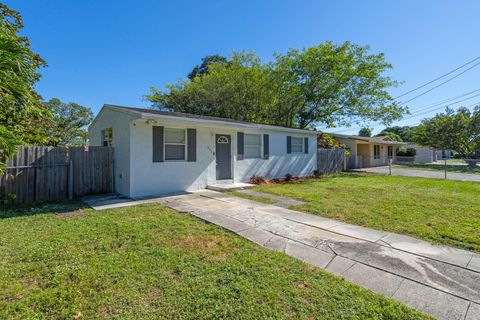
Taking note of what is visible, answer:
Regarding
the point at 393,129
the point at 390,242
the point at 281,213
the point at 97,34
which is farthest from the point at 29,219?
the point at 393,129

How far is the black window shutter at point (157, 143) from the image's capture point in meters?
7.57

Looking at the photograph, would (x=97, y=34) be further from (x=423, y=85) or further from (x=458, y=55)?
(x=423, y=85)

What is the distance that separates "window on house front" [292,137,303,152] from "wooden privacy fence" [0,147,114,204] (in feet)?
29.3

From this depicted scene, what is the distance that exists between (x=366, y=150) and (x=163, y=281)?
2435 centimetres

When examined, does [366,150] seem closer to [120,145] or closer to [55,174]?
[120,145]

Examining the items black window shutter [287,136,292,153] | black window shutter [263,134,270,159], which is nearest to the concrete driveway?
black window shutter [263,134,270,159]

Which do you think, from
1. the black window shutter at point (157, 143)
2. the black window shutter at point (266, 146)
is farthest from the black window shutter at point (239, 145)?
the black window shutter at point (157, 143)

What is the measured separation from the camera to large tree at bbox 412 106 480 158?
76.1ft

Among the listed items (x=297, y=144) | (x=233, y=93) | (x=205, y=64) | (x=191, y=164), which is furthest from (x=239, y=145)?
(x=205, y=64)

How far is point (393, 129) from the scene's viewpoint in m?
72.1

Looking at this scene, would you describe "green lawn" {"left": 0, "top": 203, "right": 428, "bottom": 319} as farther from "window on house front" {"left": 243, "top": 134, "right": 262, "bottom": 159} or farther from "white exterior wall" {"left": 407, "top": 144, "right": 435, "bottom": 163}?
"white exterior wall" {"left": 407, "top": 144, "right": 435, "bottom": 163}

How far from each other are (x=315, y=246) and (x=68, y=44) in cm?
1469

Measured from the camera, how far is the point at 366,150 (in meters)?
22.5

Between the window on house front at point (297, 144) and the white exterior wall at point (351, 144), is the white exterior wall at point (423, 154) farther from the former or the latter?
the window on house front at point (297, 144)
